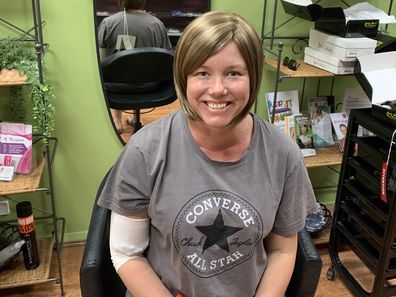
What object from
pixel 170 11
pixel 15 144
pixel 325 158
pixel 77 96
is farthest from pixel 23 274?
pixel 325 158

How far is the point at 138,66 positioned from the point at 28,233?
2.86 feet

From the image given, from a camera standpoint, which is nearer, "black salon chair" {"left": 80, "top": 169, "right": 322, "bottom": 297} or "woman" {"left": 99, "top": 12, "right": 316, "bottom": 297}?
"woman" {"left": 99, "top": 12, "right": 316, "bottom": 297}

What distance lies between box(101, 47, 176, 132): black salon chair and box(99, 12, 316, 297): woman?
87 centimetres

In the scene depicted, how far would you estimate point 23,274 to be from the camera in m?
1.91

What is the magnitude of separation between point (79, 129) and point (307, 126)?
115 centimetres

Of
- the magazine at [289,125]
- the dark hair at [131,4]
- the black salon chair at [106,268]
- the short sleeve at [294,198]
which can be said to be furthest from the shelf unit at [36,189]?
the magazine at [289,125]

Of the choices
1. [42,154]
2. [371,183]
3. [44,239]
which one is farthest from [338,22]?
[44,239]

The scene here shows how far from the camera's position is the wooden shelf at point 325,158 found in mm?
2154

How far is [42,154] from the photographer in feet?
6.51

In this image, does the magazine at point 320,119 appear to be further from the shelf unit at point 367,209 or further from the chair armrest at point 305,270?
the chair armrest at point 305,270

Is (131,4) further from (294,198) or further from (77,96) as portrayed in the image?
(294,198)

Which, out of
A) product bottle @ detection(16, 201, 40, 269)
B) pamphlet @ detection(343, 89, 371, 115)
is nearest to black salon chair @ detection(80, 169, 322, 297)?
product bottle @ detection(16, 201, 40, 269)

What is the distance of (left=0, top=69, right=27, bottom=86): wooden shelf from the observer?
1557mm

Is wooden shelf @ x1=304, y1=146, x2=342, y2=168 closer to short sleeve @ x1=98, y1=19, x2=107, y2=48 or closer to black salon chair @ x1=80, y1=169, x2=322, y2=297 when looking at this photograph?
black salon chair @ x1=80, y1=169, x2=322, y2=297
